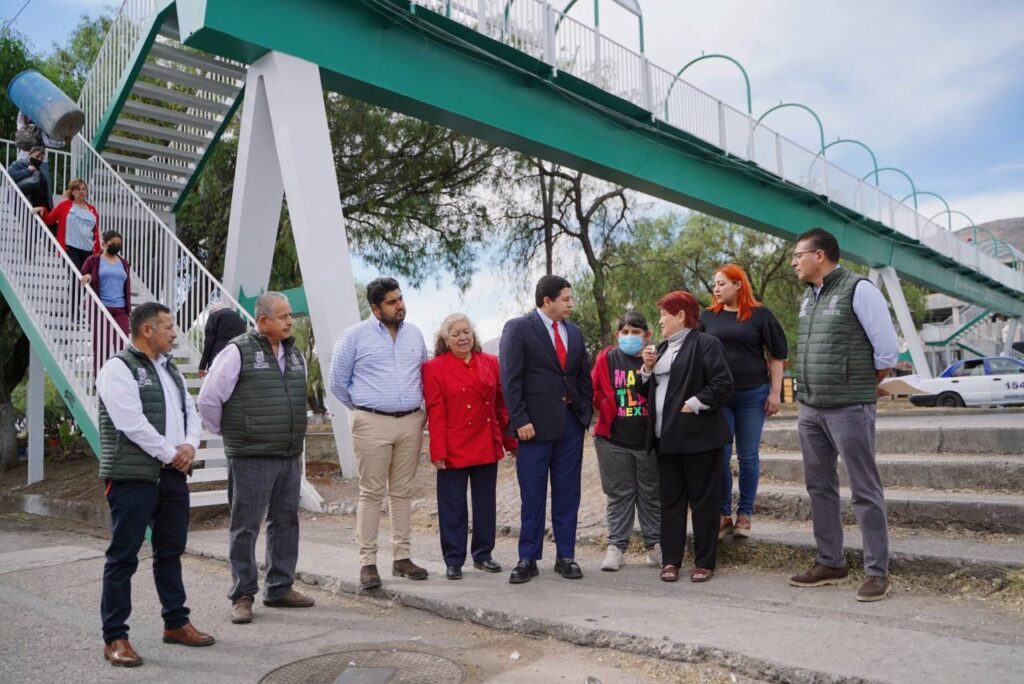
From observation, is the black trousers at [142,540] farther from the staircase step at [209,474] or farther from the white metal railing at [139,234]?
the white metal railing at [139,234]

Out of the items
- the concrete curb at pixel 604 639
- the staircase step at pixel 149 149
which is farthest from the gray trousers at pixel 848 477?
the staircase step at pixel 149 149

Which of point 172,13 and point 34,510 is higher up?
point 172,13

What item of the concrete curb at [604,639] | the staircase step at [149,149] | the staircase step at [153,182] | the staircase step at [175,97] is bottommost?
the concrete curb at [604,639]

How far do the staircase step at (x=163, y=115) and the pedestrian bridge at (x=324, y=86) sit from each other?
21 mm

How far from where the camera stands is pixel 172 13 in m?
9.00

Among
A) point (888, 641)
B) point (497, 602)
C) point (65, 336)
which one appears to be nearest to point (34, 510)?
point (65, 336)

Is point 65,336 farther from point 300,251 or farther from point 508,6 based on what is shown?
point 508,6

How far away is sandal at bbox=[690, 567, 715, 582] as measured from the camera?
4.83 meters

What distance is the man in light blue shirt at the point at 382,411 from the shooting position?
502cm

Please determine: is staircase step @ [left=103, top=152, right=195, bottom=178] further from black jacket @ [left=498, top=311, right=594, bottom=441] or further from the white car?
the white car

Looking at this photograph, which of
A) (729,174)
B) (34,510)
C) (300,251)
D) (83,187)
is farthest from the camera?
(729,174)

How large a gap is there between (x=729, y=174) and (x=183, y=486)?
12.8 meters

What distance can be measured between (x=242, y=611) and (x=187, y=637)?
Result: 0.44 meters

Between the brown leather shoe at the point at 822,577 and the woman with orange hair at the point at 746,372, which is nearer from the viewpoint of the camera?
the brown leather shoe at the point at 822,577
